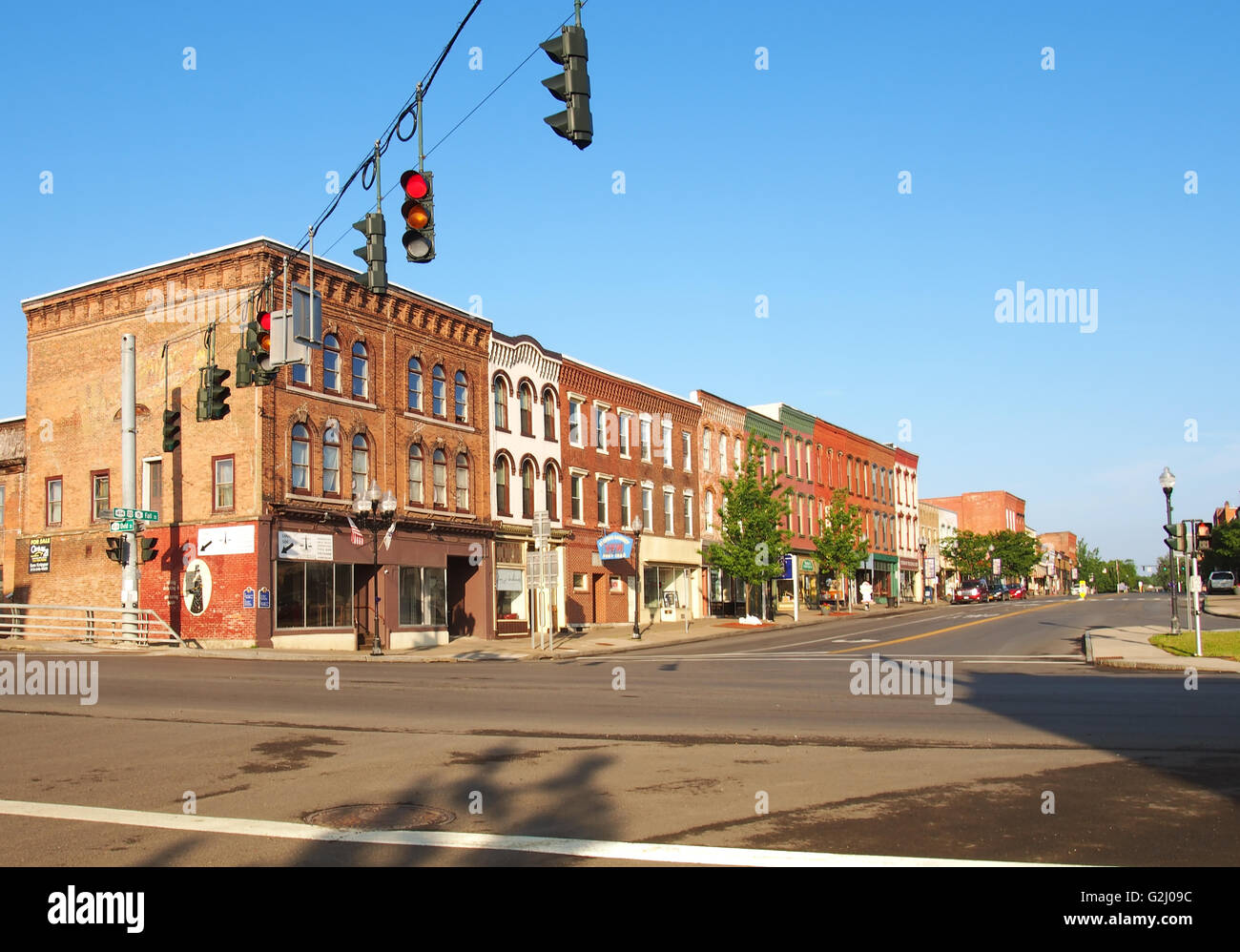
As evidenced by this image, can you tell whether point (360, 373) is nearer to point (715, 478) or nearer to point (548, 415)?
point (548, 415)

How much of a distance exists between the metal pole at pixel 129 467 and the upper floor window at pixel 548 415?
15.9m

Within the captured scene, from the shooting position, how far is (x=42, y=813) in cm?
844

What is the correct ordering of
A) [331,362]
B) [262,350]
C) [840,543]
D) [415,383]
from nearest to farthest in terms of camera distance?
[262,350]
[331,362]
[415,383]
[840,543]

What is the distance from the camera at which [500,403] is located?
139 feet

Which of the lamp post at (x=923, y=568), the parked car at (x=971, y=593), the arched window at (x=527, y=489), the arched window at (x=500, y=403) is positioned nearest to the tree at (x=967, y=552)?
the lamp post at (x=923, y=568)

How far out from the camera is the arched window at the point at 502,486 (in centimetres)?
4194

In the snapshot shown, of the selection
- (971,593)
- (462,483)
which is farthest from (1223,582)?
(462,483)

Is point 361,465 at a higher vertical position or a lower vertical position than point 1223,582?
higher

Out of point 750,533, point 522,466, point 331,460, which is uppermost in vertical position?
point 522,466

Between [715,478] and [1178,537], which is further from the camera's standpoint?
[715,478]

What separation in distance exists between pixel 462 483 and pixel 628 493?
1076cm
